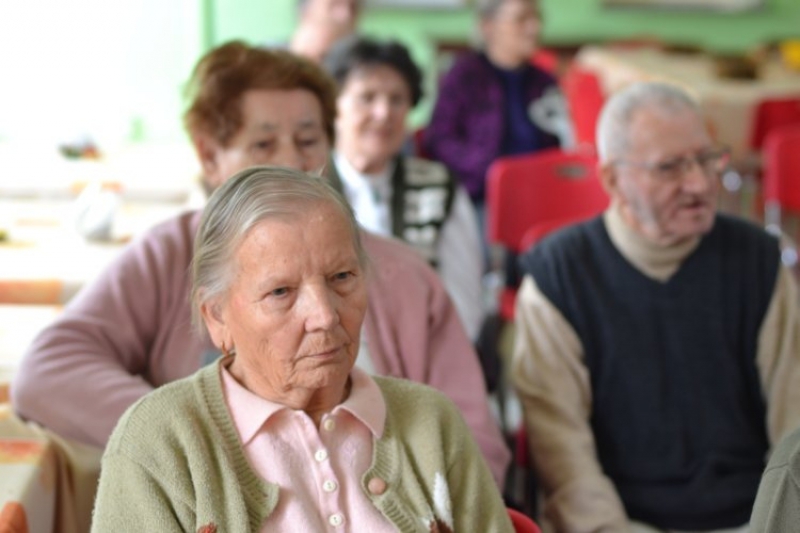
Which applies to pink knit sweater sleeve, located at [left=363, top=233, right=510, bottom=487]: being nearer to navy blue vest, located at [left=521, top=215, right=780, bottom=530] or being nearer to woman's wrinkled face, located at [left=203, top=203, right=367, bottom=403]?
navy blue vest, located at [left=521, top=215, right=780, bottom=530]

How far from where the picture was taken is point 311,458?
1.34 m

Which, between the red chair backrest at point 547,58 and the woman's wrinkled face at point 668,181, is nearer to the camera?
the woman's wrinkled face at point 668,181

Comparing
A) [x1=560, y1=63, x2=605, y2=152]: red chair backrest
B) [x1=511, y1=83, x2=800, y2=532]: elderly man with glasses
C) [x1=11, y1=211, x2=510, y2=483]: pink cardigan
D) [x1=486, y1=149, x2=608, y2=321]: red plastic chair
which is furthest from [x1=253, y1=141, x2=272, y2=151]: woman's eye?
[x1=560, y1=63, x2=605, y2=152]: red chair backrest

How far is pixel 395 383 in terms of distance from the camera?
147 centimetres

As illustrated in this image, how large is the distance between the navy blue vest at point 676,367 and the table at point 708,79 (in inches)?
82.1

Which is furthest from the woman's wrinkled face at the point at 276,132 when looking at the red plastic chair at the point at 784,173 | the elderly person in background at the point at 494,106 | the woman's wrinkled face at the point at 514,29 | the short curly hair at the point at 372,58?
the woman's wrinkled face at the point at 514,29

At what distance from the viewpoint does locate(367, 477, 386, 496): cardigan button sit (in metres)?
1.33

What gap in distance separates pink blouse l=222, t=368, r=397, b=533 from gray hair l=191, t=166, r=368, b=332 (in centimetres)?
15

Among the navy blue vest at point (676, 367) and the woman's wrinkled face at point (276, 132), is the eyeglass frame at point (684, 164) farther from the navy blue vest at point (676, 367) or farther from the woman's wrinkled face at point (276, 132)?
the woman's wrinkled face at point (276, 132)

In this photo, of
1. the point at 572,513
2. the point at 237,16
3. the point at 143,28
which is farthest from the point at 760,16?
the point at 572,513

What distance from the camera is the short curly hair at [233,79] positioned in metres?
1.92

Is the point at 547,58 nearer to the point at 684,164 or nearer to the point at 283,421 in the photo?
the point at 684,164

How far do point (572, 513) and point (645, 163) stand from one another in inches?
26.5

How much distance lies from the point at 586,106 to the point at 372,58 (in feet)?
8.11
